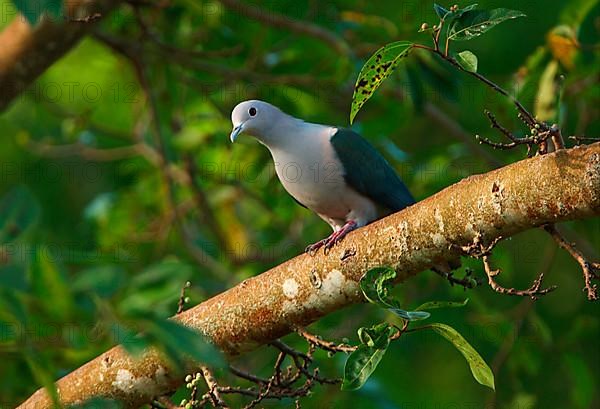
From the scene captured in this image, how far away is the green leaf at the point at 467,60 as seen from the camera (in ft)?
7.70

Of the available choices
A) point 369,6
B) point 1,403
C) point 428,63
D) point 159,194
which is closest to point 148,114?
point 159,194

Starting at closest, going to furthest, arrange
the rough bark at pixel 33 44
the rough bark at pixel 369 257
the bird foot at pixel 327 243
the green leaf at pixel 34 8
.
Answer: the rough bark at pixel 369 257 < the bird foot at pixel 327 243 < the green leaf at pixel 34 8 < the rough bark at pixel 33 44

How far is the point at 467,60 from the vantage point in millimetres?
2369

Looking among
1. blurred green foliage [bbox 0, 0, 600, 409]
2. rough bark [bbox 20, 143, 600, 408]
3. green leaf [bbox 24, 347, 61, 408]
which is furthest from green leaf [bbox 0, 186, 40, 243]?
green leaf [bbox 24, 347, 61, 408]

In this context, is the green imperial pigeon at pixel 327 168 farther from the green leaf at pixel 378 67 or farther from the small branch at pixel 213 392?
the green leaf at pixel 378 67

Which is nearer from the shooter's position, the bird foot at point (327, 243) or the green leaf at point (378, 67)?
the green leaf at point (378, 67)

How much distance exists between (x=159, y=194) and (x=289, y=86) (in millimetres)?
1222

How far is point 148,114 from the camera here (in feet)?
19.0

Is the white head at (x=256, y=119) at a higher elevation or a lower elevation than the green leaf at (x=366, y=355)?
lower

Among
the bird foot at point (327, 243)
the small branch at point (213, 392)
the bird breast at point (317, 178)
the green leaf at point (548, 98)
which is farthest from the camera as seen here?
the bird breast at point (317, 178)

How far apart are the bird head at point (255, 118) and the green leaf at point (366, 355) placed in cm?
182

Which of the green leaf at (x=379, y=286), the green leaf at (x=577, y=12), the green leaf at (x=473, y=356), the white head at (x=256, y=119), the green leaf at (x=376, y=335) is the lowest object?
the white head at (x=256, y=119)

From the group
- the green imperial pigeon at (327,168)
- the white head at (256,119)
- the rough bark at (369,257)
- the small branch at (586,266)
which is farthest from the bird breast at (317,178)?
the small branch at (586,266)

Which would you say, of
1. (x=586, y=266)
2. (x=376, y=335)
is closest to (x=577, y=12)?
(x=586, y=266)
